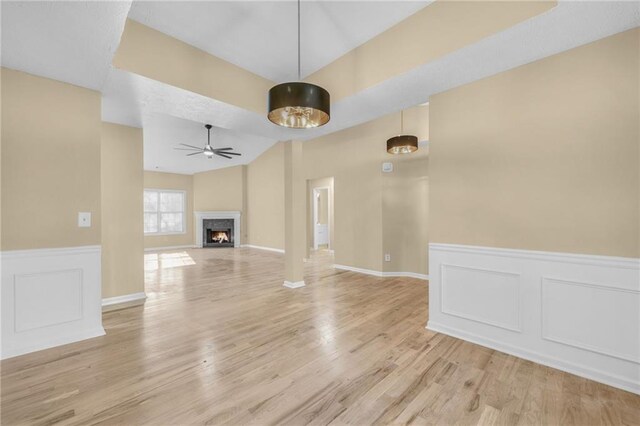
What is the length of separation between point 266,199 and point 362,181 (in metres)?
4.17

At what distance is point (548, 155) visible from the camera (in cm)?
207

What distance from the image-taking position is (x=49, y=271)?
2.30 metres

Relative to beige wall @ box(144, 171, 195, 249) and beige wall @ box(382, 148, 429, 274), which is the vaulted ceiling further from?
beige wall @ box(144, 171, 195, 249)

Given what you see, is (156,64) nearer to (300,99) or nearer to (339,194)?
(300,99)

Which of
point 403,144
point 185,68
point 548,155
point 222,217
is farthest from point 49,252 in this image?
point 222,217

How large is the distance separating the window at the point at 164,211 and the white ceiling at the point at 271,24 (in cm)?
776

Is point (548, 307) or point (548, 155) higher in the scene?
point (548, 155)

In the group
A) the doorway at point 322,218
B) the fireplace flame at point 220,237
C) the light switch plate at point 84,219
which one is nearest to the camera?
the light switch plate at point 84,219

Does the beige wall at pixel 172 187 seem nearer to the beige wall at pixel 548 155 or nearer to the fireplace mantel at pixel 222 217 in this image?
the fireplace mantel at pixel 222 217

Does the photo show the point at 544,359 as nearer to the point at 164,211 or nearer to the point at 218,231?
the point at 218,231

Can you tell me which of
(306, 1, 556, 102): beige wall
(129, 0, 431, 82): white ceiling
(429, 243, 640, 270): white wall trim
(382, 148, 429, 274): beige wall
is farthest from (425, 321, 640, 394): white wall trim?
(129, 0, 431, 82): white ceiling

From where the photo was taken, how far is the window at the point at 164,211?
8.73 meters

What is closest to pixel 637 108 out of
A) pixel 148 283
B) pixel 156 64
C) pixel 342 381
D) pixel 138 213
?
pixel 342 381

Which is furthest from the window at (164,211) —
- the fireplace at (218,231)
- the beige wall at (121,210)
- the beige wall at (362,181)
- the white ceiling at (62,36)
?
the white ceiling at (62,36)
